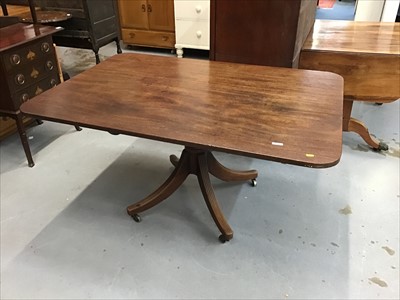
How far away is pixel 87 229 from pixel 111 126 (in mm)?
746

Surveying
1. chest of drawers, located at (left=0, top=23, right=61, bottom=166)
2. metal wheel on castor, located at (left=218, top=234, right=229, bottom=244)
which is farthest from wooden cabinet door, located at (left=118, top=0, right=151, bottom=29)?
metal wheel on castor, located at (left=218, top=234, right=229, bottom=244)

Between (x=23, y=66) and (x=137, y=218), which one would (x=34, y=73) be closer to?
(x=23, y=66)

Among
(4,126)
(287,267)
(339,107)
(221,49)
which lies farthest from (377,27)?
(4,126)

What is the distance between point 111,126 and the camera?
1.23 metres

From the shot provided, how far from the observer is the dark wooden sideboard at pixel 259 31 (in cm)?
182

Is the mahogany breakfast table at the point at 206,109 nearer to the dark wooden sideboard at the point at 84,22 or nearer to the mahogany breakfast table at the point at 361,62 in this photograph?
the mahogany breakfast table at the point at 361,62

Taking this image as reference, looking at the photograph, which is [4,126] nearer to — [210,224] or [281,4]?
[210,224]

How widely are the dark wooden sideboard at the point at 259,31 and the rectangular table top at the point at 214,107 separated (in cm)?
29

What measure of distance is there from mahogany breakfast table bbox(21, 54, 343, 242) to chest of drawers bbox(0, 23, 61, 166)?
0.62m

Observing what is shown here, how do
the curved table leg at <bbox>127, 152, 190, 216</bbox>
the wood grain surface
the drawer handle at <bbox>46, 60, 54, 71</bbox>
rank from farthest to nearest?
the drawer handle at <bbox>46, 60, 54, 71</bbox> < the wood grain surface < the curved table leg at <bbox>127, 152, 190, 216</bbox>

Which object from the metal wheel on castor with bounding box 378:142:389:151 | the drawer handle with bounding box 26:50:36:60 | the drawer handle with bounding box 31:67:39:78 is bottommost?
the metal wheel on castor with bounding box 378:142:389:151

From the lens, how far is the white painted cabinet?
11.5 feet

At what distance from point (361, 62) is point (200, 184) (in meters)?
1.09

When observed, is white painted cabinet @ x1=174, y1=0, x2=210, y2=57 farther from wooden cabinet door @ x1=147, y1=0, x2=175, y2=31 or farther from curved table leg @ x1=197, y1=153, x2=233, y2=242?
curved table leg @ x1=197, y1=153, x2=233, y2=242
